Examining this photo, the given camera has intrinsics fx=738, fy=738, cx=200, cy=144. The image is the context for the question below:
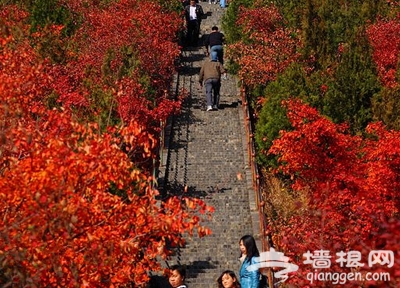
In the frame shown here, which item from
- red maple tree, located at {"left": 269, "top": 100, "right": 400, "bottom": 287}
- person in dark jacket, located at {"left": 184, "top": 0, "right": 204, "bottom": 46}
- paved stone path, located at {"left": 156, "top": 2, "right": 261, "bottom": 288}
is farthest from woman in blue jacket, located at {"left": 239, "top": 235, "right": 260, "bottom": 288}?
person in dark jacket, located at {"left": 184, "top": 0, "right": 204, "bottom": 46}

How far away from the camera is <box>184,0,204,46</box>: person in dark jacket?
3728 cm

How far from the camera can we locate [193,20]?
124ft

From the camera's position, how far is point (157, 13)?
1280 inches

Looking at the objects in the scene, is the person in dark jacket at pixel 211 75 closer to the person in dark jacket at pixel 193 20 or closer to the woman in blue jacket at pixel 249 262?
the person in dark jacket at pixel 193 20

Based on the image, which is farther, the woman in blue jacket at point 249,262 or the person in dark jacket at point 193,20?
the person in dark jacket at point 193,20

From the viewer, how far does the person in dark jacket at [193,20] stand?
122 ft

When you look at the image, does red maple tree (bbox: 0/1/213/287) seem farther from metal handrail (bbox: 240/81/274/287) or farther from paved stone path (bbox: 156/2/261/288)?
metal handrail (bbox: 240/81/274/287)

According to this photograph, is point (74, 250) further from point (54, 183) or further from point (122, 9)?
point (122, 9)

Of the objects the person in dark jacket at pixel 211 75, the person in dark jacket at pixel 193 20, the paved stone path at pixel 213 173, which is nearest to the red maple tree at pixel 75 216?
the paved stone path at pixel 213 173

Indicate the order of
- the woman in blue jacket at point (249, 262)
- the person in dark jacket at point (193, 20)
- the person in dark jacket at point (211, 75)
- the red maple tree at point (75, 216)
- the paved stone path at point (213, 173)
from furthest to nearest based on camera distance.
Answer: the person in dark jacket at point (193, 20) < the person in dark jacket at point (211, 75) < the paved stone path at point (213, 173) < the woman in blue jacket at point (249, 262) < the red maple tree at point (75, 216)

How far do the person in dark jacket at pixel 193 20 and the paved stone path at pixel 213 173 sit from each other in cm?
519

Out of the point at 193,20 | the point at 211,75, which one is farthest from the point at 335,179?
the point at 193,20

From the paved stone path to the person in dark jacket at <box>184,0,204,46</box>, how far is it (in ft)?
17.0

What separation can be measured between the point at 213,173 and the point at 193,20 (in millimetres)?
15052
